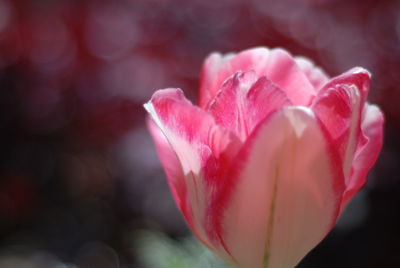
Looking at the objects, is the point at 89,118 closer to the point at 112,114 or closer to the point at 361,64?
the point at 112,114

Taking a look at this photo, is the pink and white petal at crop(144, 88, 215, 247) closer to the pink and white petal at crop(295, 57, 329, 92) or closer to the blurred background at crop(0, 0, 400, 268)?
the pink and white petal at crop(295, 57, 329, 92)

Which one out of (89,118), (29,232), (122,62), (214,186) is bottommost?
(29,232)

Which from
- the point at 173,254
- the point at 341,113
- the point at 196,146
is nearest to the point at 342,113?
the point at 341,113

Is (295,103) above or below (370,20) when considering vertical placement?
above

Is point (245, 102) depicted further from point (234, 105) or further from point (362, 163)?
point (362, 163)

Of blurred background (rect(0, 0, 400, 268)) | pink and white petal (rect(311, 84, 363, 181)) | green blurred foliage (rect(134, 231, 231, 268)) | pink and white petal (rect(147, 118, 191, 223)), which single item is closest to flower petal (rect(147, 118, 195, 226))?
pink and white petal (rect(147, 118, 191, 223))

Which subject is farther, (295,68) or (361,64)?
(361,64)

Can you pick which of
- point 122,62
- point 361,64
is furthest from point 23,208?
point 361,64
